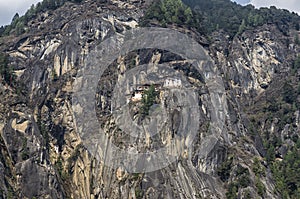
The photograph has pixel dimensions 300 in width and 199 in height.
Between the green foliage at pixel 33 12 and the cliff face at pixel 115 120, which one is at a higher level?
the green foliage at pixel 33 12

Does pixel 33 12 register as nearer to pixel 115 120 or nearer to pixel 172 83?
pixel 172 83

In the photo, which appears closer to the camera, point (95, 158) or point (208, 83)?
point (95, 158)

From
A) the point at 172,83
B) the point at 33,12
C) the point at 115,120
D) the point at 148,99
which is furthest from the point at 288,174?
the point at 33,12

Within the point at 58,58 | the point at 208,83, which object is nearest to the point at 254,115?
the point at 208,83

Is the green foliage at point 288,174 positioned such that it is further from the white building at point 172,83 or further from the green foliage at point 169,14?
the green foliage at point 169,14

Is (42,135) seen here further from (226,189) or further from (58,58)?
(226,189)

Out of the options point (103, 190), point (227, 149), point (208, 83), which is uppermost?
point (208, 83)

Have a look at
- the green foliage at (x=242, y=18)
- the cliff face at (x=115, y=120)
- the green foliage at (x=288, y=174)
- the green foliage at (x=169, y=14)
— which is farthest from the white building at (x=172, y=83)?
the green foliage at (x=242, y=18)
